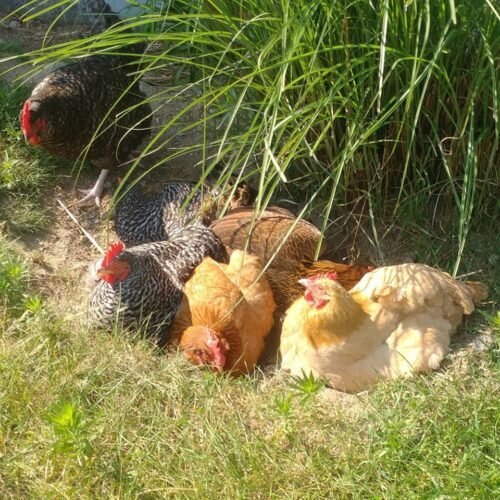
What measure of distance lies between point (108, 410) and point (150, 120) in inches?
76.5

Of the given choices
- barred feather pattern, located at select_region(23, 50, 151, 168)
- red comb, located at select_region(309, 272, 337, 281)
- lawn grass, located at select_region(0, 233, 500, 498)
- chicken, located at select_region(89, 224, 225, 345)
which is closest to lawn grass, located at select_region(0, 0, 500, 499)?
lawn grass, located at select_region(0, 233, 500, 498)

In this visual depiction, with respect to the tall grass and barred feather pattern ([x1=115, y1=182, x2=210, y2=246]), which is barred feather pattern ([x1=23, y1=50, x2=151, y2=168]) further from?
the tall grass

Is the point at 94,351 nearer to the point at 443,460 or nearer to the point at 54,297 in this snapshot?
the point at 54,297

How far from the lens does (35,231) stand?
3543 mm

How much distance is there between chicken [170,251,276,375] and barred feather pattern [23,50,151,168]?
89 cm

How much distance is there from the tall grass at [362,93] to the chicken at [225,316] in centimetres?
49

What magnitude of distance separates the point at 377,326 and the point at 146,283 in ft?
3.08

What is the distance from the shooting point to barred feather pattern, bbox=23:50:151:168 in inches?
143

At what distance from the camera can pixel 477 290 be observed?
2.88 m

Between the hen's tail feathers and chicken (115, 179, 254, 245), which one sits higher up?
chicken (115, 179, 254, 245)

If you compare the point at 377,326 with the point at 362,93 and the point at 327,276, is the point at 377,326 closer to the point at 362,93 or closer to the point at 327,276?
the point at 327,276

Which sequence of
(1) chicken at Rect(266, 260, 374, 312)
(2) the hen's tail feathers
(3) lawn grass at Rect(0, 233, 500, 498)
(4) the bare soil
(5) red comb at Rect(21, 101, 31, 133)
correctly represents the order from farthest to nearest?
(5) red comb at Rect(21, 101, 31, 133), (4) the bare soil, (1) chicken at Rect(266, 260, 374, 312), (2) the hen's tail feathers, (3) lawn grass at Rect(0, 233, 500, 498)

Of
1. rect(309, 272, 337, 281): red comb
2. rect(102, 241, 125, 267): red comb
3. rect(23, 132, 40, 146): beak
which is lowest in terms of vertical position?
rect(309, 272, 337, 281): red comb

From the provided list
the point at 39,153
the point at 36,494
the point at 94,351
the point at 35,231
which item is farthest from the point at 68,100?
the point at 36,494
